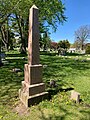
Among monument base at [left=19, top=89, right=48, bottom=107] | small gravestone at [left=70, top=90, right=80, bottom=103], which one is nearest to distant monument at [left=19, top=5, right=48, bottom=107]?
monument base at [left=19, top=89, right=48, bottom=107]

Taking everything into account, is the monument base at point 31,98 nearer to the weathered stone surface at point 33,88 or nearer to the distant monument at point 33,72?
the distant monument at point 33,72

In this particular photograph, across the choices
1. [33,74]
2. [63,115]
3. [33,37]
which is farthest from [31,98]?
[33,37]

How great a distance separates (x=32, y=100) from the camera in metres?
5.47

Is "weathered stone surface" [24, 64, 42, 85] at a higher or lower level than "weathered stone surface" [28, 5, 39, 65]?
lower

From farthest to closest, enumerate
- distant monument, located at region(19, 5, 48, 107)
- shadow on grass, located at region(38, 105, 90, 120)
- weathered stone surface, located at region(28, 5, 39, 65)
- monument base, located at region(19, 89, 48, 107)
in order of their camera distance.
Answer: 1. weathered stone surface, located at region(28, 5, 39, 65)
2. distant monument, located at region(19, 5, 48, 107)
3. monument base, located at region(19, 89, 48, 107)
4. shadow on grass, located at region(38, 105, 90, 120)

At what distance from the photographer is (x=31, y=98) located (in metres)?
5.43

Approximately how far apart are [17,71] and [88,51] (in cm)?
3708

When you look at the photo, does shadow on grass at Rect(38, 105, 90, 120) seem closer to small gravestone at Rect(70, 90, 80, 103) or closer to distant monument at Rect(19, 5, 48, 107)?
small gravestone at Rect(70, 90, 80, 103)

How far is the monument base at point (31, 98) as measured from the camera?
17.6 feet

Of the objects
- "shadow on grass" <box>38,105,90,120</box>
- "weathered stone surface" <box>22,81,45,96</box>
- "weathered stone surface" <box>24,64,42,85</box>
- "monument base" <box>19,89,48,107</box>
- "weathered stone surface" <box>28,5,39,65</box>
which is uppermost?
"weathered stone surface" <box>28,5,39,65</box>

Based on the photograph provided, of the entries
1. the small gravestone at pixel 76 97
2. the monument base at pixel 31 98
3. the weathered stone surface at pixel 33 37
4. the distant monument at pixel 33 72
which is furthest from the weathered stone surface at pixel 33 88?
the small gravestone at pixel 76 97

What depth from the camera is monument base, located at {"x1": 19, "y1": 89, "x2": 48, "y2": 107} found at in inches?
212

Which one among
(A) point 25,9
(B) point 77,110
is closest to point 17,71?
(A) point 25,9

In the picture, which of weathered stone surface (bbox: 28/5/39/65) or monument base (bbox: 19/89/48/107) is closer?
monument base (bbox: 19/89/48/107)
